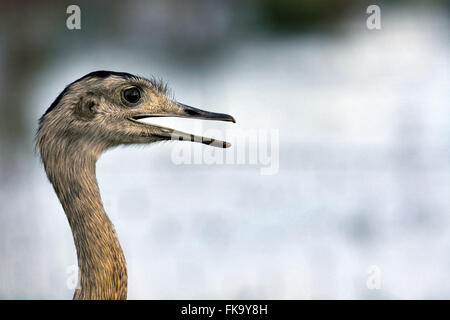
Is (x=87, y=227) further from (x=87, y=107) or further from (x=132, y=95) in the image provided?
(x=132, y=95)

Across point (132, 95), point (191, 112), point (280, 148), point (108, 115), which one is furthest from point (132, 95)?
point (280, 148)

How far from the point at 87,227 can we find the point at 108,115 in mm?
479

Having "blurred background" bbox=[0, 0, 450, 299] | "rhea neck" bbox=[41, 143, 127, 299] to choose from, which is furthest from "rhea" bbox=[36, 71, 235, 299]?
"blurred background" bbox=[0, 0, 450, 299]

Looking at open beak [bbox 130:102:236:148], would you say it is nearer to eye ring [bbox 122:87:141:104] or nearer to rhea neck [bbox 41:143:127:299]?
eye ring [bbox 122:87:141:104]

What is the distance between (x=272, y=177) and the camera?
22.1 ft

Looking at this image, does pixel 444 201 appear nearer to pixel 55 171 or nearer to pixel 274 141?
pixel 274 141

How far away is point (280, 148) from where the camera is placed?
6848mm

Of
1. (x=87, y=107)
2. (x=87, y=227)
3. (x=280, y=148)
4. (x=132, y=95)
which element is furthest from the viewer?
(x=280, y=148)

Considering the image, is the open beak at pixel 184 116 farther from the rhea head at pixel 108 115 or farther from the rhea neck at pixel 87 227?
the rhea neck at pixel 87 227

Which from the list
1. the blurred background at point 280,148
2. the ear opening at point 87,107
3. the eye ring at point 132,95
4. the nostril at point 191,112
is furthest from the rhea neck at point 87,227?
the blurred background at point 280,148

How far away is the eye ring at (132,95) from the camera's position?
11.0 feet

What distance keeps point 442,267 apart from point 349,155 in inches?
63.0

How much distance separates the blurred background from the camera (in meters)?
5.59
